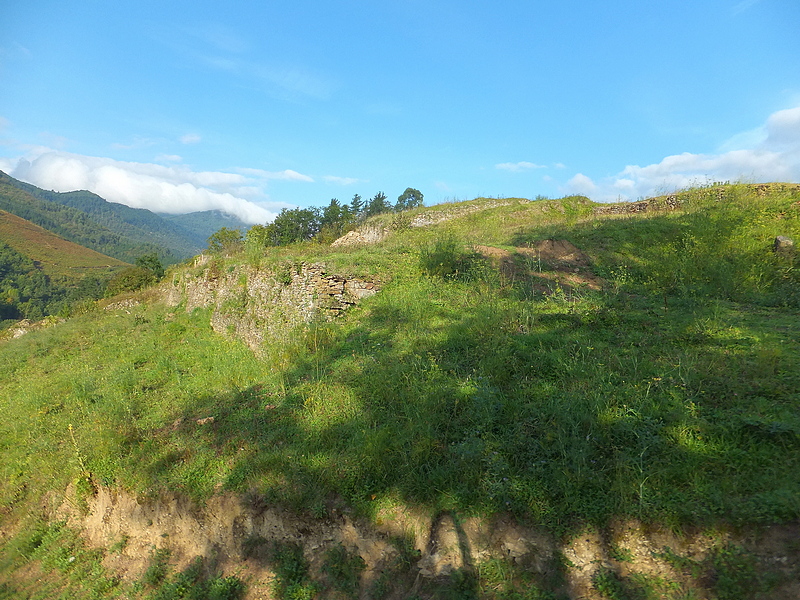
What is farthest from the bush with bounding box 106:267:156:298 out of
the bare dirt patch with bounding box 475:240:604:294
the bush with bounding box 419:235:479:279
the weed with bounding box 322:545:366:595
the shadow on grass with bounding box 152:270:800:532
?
the weed with bounding box 322:545:366:595

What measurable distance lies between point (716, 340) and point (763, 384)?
119cm

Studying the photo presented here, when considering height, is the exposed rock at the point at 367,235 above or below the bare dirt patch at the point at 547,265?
above

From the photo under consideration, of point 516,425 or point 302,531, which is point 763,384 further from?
point 302,531

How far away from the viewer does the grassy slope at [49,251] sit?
99688 millimetres

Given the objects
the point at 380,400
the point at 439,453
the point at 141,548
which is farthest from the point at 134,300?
the point at 439,453

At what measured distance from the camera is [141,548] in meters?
4.43

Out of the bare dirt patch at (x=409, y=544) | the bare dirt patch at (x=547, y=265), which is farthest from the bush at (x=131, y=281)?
the bare dirt patch at (x=409, y=544)

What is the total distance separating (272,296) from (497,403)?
653 centimetres

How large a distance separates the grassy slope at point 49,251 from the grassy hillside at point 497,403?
117 meters

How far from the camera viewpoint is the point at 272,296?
360 inches

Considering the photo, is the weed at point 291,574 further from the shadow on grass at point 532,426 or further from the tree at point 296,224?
the tree at point 296,224

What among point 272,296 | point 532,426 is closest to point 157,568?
point 532,426

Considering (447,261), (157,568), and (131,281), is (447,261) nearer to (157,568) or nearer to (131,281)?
(157,568)

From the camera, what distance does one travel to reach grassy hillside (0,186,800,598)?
3070mm
